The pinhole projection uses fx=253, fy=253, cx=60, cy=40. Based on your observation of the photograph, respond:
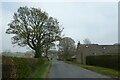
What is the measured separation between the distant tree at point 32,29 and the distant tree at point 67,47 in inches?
2010

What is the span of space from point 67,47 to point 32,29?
55820mm

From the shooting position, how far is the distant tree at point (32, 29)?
178 feet

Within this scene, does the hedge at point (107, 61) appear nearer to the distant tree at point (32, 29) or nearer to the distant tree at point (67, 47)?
the distant tree at point (32, 29)

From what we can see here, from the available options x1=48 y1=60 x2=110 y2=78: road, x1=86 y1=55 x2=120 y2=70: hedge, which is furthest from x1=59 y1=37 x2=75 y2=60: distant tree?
x1=48 y1=60 x2=110 y2=78: road

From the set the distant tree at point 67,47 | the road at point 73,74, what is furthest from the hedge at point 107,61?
the distant tree at point 67,47

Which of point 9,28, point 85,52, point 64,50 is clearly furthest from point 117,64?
point 64,50

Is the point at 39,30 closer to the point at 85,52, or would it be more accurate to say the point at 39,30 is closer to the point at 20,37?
the point at 20,37

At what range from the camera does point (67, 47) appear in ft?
359

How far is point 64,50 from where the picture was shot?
110 metres

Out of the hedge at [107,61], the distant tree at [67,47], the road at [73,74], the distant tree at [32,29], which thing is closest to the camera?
the road at [73,74]

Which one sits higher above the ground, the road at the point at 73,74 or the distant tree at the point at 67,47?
the distant tree at the point at 67,47

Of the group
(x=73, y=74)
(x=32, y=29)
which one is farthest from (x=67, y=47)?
(x=73, y=74)

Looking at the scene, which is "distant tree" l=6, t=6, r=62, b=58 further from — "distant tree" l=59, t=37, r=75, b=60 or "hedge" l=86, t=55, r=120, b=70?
"distant tree" l=59, t=37, r=75, b=60

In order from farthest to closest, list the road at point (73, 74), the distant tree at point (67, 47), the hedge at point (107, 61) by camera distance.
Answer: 1. the distant tree at point (67, 47)
2. the hedge at point (107, 61)
3. the road at point (73, 74)
